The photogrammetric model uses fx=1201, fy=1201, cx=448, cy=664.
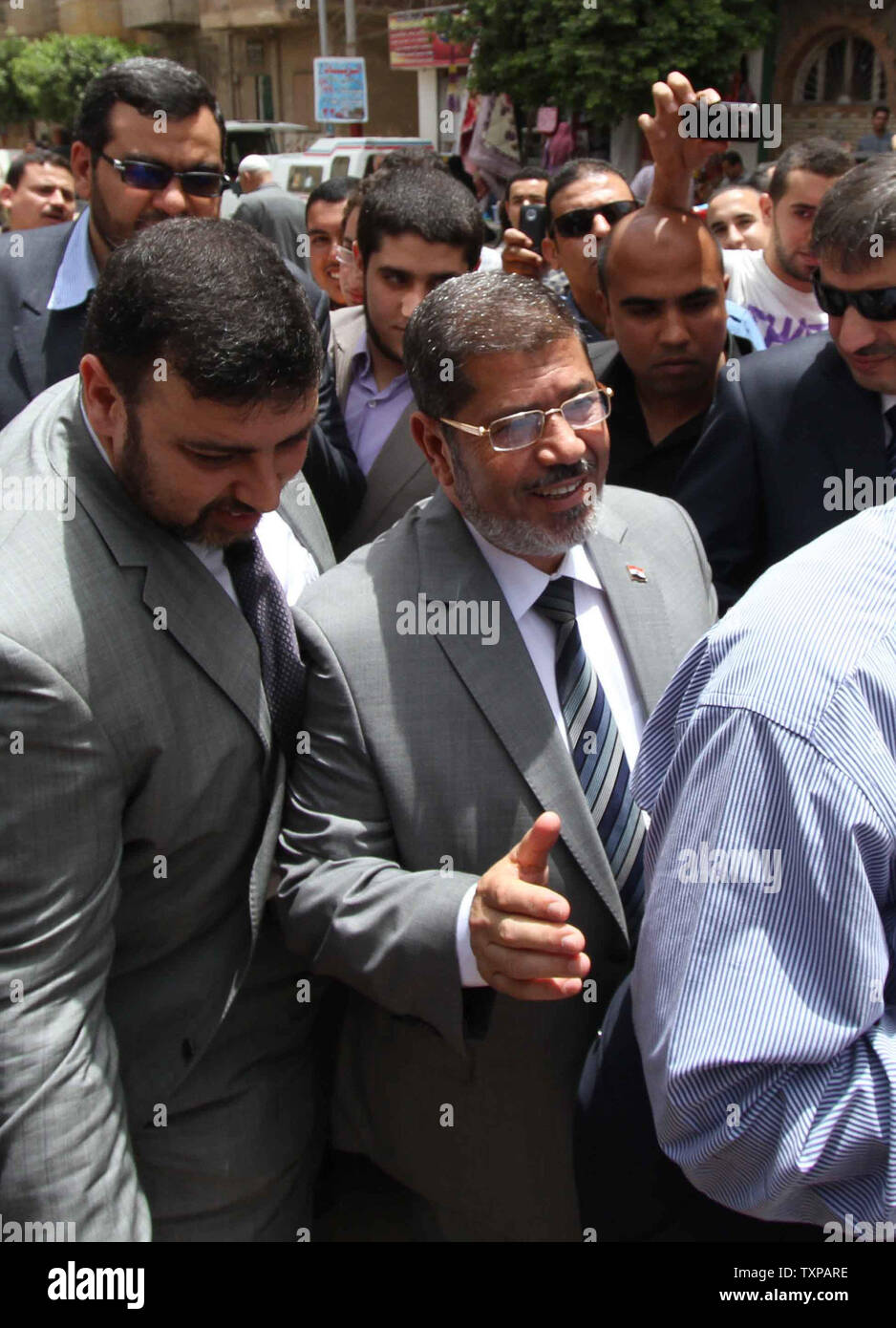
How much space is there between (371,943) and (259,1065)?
17.0 inches

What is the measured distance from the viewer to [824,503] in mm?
2521

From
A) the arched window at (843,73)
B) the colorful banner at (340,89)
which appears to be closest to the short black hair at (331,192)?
the colorful banner at (340,89)

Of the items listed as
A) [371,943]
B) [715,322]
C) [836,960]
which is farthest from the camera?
[715,322]

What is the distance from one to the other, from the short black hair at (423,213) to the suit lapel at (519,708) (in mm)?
1408

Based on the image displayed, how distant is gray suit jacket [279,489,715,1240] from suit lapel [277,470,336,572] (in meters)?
0.32

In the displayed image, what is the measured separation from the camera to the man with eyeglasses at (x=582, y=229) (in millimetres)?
4082

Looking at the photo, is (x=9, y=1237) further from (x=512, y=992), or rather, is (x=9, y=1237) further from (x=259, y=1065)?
(x=512, y=992)

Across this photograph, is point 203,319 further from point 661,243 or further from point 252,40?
point 252,40

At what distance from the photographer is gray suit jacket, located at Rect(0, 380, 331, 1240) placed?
160cm

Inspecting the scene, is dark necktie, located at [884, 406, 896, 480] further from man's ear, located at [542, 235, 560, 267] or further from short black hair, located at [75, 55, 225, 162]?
man's ear, located at [542, 235, 560, 267]

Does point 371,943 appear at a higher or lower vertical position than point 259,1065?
higher

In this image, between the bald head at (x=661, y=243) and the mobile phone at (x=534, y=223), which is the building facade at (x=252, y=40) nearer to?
the mobile phone at (x=534, y=223)

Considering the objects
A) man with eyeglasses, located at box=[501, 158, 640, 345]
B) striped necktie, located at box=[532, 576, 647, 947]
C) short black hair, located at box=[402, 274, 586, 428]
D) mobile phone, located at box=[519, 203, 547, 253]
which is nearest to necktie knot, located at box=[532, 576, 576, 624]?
striped necktie, located at box=[532, 576, 647, 947]

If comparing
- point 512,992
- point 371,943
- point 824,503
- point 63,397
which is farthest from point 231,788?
point 824,503
